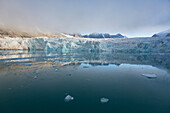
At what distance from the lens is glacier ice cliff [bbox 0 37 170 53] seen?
82.9ft

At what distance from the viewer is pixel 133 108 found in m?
2.25

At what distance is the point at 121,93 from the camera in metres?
3.00

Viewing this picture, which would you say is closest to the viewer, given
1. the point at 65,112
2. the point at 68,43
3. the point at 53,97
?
the point at 65,112

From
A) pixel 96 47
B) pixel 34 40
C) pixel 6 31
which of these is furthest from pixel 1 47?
pixel 96 47

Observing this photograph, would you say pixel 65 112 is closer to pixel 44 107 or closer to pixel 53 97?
pixel 44 107

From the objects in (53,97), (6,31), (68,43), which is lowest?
(53,97)

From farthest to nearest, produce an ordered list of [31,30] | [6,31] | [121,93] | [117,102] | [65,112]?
[31,30] → [6,31] → [121,93] → [117,102] → [65,112]

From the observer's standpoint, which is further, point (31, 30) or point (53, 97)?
point (31, 30)

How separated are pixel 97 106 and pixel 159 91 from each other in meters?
2.28

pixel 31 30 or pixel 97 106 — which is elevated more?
pixel 31 30

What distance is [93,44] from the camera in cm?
2959

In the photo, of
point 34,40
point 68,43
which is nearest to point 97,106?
point 68,43

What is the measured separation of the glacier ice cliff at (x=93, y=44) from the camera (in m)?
25.3

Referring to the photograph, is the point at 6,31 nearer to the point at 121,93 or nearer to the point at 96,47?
the point at 96,47
